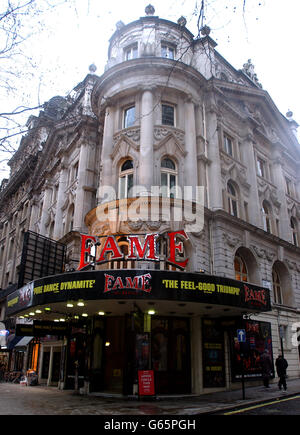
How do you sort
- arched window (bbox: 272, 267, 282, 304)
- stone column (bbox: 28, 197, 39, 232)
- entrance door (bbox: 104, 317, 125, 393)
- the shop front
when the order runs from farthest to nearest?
stone column (bbox: 28, 197, 39, 232) < arched window (bbox: 272, 267, 282, 304) < entrance door (bbox: 104, 317, 125, 393) < the shop front

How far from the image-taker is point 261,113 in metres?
31.7

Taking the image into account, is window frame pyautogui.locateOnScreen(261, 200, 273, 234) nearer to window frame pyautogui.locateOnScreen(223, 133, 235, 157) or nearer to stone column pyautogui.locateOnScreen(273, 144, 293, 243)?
stone column pyautogui.locateOnScreen(273, 144, 293, 243)

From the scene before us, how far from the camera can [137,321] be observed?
15.7 metres

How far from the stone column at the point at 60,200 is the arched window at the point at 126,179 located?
8712mm

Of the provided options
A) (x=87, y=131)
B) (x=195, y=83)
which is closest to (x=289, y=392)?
(x=195, y=83)

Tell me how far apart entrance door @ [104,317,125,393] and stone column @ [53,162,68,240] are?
10950mm

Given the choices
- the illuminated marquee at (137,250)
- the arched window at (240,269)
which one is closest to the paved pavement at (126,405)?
the illuminated marquee at (137,250)

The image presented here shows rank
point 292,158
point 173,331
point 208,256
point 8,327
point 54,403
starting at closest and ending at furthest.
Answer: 1. point 54,403
2. point 173,331
3. point 208,256
4. point 8,327
5. point 292,158

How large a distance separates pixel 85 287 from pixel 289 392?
1094 cm

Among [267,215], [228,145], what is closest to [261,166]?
[267,215]

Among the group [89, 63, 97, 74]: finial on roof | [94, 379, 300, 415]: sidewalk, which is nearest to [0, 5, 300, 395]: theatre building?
[94, 379, 300, 415]: sidewalk

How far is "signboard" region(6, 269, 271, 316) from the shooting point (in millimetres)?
14055

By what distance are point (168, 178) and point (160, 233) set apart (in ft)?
13.6
